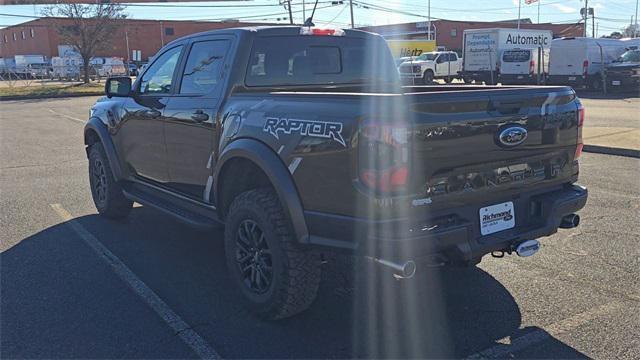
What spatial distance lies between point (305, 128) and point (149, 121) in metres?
2.42

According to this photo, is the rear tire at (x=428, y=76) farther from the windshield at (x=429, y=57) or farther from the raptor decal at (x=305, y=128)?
the raptor decal at (x=305, y=128)

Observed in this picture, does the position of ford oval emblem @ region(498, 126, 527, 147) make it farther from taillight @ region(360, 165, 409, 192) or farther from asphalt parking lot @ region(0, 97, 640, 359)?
asphalt parking lot @ region(0, 97, 640, 359)

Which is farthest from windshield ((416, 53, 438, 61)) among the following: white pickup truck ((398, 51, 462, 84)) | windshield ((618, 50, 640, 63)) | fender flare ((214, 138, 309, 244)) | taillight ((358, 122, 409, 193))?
taillight ((358, 122, 409, 193))

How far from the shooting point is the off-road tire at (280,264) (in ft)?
11.8

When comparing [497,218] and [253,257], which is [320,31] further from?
[497,218]

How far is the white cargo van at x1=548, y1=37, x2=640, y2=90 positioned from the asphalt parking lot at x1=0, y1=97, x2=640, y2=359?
845 inches

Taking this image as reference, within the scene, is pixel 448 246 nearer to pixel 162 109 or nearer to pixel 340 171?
pixel 340 171

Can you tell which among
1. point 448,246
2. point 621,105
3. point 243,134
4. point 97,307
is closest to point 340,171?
point 448,246

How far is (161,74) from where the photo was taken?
5426mm

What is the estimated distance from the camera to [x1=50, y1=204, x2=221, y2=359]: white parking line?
11.5 feet

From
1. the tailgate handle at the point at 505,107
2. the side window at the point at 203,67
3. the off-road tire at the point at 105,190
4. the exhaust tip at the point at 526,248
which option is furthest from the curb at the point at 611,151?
the off-road tire at the point at 105,190

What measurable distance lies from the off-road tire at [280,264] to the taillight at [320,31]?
164cm

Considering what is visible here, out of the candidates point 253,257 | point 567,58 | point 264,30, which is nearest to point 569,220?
point 253,257

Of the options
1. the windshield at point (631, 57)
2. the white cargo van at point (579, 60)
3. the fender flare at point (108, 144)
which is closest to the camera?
the fender flare at point (108, 144)
